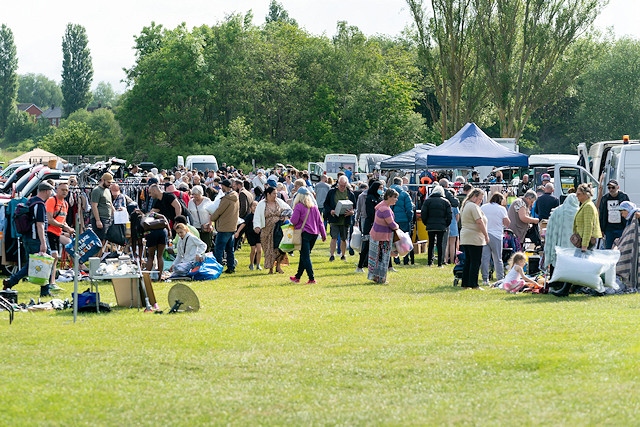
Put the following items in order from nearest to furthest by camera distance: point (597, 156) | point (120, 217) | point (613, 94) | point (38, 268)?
1. point (38, 268)
2. point (120, 217)
3. point (597, 156)
4. point (613, 94)

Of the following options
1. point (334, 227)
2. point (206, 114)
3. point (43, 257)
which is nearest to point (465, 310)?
point (43, 257)

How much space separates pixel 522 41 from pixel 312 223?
124 ft

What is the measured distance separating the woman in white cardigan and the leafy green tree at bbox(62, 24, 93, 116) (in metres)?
123

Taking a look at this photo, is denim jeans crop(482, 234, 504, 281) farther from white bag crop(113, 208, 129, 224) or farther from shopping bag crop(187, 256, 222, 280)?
white bag crop(113, 208, 129, 224)

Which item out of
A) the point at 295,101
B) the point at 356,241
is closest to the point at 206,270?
the point at 356,241

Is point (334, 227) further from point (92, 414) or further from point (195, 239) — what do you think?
point (92, 414)

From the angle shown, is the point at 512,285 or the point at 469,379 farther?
the point at 512,285

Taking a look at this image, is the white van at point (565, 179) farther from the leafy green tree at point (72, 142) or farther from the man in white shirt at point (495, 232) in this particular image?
the leafy green tree at point (72, 142)

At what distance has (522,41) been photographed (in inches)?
2092

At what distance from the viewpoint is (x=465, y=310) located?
1398 centimetres

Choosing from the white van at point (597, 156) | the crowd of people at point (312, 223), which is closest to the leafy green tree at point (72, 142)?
the white van at point (597, 156)

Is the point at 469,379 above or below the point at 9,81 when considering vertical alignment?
below

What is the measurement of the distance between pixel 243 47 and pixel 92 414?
7202 cm

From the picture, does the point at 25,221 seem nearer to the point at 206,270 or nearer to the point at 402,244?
the point at 206,270
